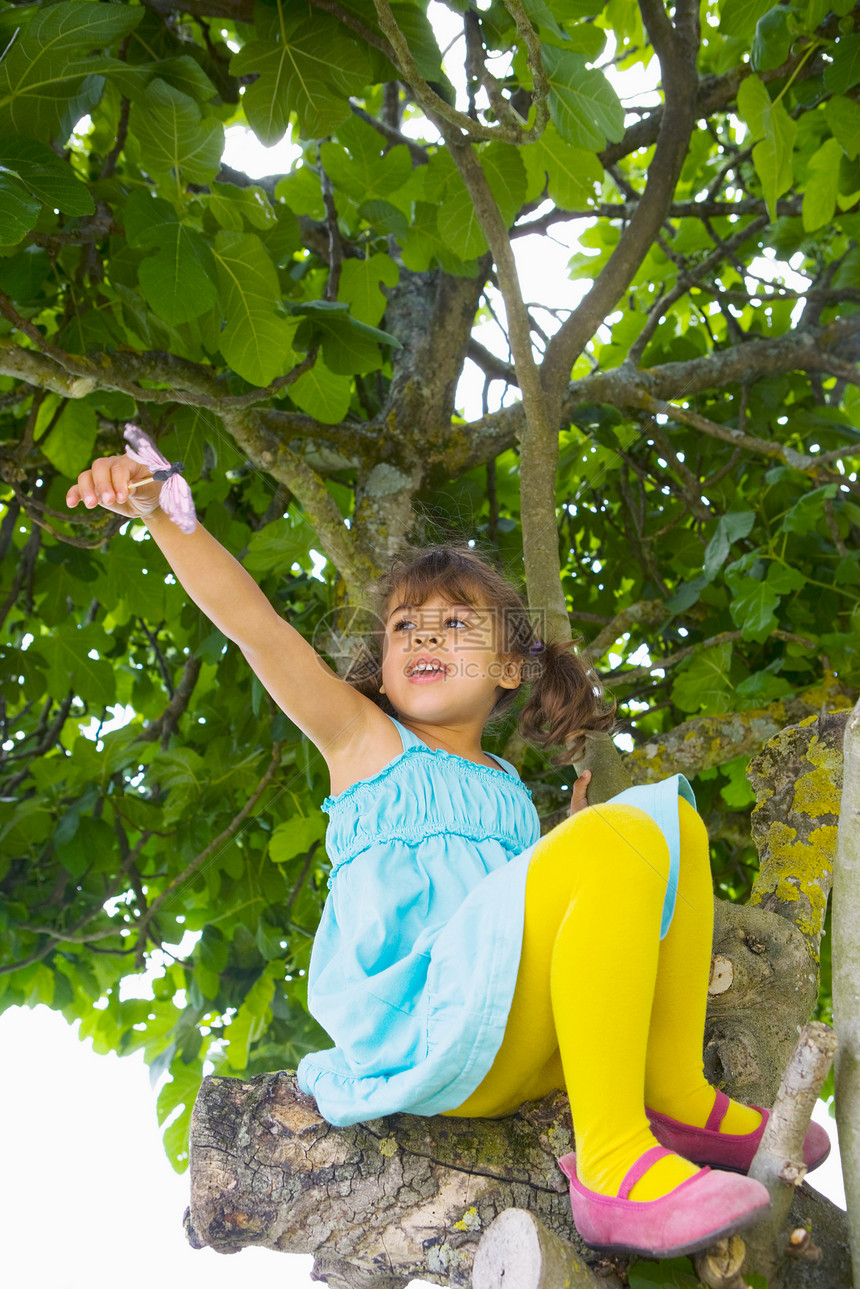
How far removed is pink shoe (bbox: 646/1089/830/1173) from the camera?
97cm

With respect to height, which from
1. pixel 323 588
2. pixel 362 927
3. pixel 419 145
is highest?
pixel 419 145

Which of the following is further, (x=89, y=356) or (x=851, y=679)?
(x=851, y=679)

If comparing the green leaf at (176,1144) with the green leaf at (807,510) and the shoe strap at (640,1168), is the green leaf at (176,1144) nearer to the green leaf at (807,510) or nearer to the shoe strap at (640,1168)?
the shoe strap at (640,1168)

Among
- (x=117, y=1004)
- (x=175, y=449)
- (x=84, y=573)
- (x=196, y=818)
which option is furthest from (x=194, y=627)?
(x=117, y=1004)

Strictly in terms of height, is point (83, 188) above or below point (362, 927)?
above

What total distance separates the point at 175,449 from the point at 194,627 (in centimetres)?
64

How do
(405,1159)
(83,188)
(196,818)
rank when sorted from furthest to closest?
(196,818), (83,188), (405,1159)

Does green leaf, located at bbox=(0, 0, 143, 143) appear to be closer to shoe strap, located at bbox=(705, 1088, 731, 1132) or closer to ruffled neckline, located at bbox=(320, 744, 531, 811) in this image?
ruffled neckline, located at bbox=(320, 744, 531, 811)

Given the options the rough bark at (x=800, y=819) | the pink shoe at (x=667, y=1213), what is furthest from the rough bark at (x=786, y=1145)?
the rough bark at (x=800, y=819)

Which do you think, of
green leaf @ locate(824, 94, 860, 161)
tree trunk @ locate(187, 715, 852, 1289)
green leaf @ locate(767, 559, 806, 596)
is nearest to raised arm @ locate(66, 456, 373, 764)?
tree trunk @ locate(187, 715, 852, 1289)

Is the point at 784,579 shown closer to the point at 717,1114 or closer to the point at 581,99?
the point at 581,99

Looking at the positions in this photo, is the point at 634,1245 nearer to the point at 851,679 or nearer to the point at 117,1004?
the point at 851,679

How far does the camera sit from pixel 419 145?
2.18 m

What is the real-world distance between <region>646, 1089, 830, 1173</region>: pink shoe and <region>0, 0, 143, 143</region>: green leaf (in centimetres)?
133
